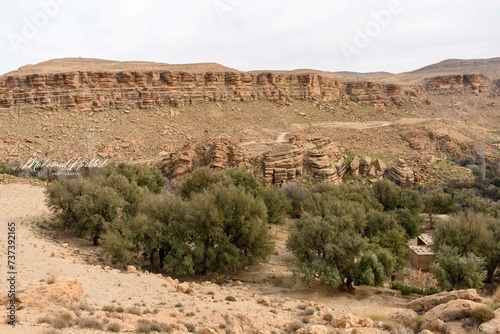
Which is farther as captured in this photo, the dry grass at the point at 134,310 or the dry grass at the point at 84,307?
the dry grass at the point at 134,310

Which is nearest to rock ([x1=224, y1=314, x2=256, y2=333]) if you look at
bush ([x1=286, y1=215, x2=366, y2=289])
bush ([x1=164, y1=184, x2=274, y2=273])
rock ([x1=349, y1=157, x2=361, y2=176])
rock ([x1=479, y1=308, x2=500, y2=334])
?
rock ([x1=479, y1=308, x2=500, y2=334])

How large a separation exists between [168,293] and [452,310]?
775 cm

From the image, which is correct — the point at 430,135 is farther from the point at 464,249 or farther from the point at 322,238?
the point at 322,238

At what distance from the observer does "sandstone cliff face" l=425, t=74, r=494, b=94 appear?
80.8 m

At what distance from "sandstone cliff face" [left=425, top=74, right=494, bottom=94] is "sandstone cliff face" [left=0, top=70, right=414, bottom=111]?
999 inches

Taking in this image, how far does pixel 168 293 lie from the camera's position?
12703mm

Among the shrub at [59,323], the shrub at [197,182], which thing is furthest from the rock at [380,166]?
the shrub at [59,323]

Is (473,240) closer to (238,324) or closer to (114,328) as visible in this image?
(238,324)

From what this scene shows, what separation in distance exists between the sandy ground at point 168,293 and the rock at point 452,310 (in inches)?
86.9

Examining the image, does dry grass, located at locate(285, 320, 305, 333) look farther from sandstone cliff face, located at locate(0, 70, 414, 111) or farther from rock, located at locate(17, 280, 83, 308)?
sandstone cliff face, located at locate(0, 70, 414, 111)

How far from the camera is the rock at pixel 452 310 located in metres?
9.27

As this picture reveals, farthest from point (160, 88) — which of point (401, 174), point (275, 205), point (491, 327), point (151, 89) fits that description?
point (491, 327)

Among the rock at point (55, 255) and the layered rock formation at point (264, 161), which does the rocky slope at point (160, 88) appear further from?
the rock at point (55, 255)

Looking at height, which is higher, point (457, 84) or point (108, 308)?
point (457, 84)
